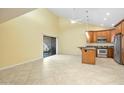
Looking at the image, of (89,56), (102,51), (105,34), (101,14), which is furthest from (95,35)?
(101,14)

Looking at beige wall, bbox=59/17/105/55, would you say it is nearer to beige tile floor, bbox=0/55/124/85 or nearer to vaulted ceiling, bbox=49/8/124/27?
vaulted ceiling, bbox=49/8/124/27

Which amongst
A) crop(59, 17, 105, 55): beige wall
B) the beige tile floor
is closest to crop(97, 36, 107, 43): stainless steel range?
crop(59, 17, 105, 55): beige wall

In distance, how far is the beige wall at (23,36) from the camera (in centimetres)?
592

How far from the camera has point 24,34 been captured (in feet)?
24.4

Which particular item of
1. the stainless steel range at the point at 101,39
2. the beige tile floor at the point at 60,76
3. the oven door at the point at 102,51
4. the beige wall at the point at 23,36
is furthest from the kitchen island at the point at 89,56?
the stainless steel range at the point at 101,39

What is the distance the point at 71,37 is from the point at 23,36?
236 inches

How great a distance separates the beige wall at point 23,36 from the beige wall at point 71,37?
7.38ft

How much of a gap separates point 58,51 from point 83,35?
2.88 m

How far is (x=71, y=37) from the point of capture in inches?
493

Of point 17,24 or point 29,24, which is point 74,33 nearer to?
point 29,24

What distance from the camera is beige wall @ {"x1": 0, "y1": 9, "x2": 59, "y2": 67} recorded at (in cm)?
592

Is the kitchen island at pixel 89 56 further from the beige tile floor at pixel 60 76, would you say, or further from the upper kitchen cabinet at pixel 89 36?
the upper kitchen cabinet at pixel 89 36

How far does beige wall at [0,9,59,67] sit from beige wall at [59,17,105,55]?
7.38ft
